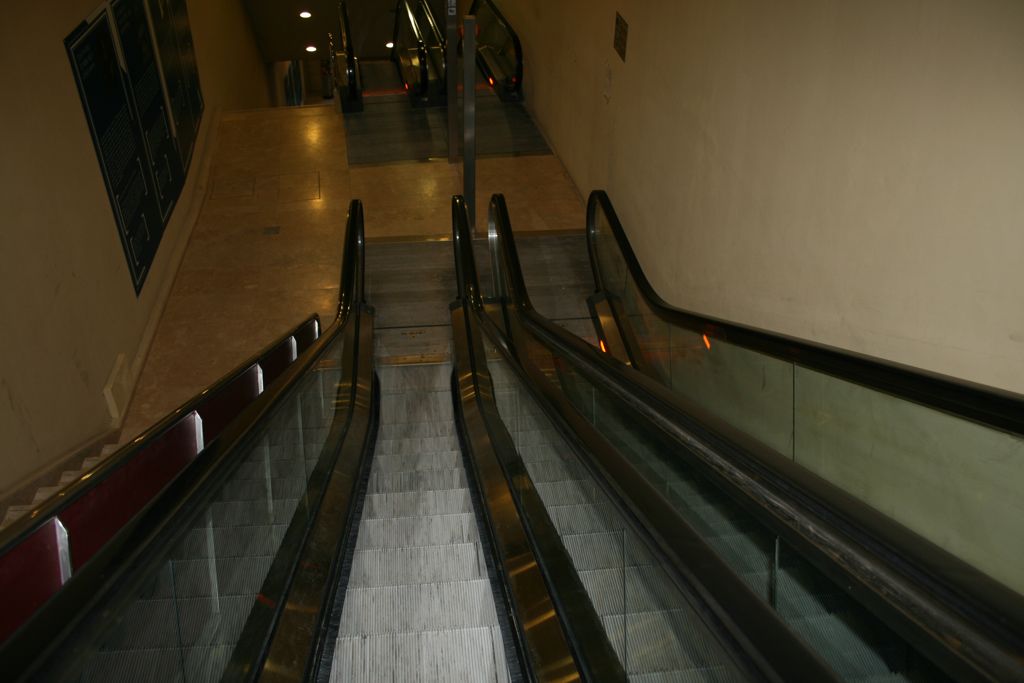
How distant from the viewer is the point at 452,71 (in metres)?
8.89

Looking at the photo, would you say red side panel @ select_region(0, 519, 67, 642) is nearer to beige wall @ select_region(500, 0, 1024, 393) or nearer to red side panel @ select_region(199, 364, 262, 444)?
red side panel @ select_region(199, 364, 262, 444)

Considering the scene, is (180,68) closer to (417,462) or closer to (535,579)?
(417,462)

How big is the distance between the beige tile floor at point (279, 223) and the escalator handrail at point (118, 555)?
3.61 m

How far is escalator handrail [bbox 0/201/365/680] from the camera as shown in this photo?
3.80 feet

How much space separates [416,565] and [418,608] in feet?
1.21

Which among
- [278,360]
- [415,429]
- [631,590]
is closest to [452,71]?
[278,360]

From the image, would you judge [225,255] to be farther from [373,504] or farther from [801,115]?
[801,115]

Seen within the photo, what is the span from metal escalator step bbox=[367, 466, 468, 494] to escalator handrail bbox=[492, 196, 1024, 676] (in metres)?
2.27

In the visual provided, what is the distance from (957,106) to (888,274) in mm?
636

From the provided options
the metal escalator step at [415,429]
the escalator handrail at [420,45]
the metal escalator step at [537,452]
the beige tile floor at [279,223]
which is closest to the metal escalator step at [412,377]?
the metal escalator step at [415,429]

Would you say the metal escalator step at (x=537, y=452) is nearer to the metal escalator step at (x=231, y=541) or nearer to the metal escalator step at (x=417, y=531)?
the metal escalator step at (x=417, y=531)

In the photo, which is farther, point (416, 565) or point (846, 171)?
point (846, 171)

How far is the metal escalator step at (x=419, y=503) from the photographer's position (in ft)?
12.8

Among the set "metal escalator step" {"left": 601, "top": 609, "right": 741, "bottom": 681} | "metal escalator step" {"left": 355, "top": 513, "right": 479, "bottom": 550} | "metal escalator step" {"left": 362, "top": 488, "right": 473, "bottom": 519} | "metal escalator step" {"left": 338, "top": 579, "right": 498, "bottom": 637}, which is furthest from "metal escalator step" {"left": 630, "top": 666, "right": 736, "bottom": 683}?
"metal escalator step" {"left": 362, "top": 488, "right": 473, "bottom": 519}
